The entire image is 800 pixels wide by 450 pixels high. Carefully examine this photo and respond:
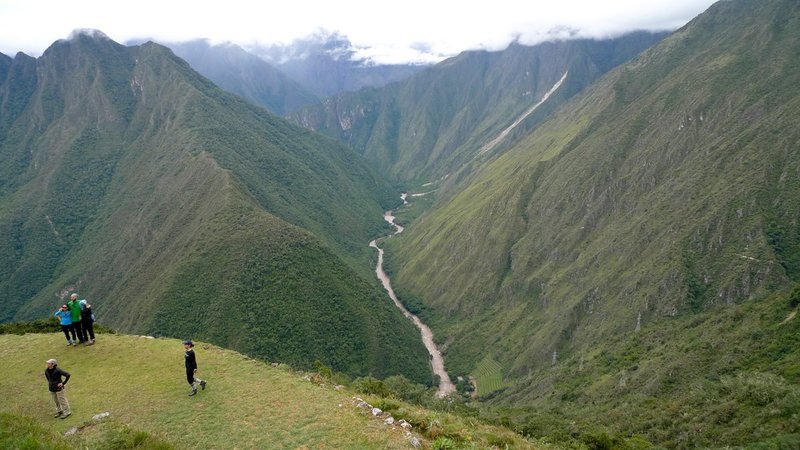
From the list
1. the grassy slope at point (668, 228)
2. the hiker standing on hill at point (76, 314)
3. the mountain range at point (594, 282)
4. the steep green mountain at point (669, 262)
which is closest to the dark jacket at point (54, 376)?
the hiker standing on hill at point (76, 314)

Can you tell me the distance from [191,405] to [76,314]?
44.7 feet

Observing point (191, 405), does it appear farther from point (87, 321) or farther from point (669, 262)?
point (669, 262)

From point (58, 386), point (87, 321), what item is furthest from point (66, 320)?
point (58, 386)

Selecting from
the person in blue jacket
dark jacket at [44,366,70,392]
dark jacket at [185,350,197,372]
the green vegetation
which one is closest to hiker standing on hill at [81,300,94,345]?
the person in blue jacket

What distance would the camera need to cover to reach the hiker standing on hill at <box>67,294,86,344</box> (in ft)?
114

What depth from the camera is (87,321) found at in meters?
37.1

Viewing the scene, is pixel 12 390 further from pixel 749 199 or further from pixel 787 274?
pixel 749 199

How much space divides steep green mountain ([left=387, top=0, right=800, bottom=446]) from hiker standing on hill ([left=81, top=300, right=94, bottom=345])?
6909 cm

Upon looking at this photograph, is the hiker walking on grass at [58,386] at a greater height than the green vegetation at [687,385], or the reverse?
the hiker walking on grass at [58,386]

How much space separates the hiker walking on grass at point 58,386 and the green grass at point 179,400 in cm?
50

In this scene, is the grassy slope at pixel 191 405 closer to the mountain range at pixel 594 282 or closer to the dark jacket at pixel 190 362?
the dark jacket at pixel 190 362

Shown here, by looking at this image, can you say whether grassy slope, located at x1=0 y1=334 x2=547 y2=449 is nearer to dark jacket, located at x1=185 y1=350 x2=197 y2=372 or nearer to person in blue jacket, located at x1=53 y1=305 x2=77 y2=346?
person in blue jacket, located at x1=53 y1=305 x2=77 y2=346

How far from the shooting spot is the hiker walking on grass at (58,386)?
26.6 m

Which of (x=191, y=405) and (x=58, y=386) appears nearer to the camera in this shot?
(x=58, y=386)
